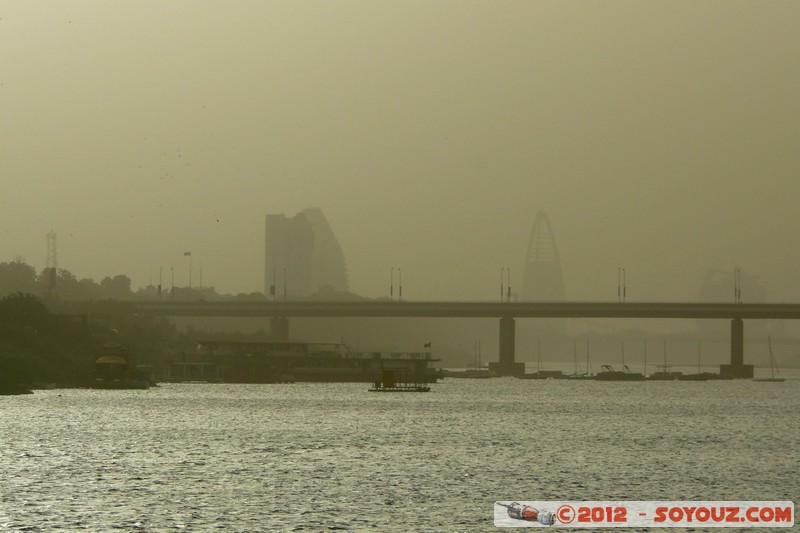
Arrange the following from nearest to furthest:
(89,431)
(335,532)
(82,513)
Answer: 1. (335,532)
2. (82,513)
3. (89,431)

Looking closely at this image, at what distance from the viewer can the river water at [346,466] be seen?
69438 millimetres

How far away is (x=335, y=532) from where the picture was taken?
63.7 meters

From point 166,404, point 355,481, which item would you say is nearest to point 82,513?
point 355,481

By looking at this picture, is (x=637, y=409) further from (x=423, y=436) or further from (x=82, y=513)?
(x=82, y=513)

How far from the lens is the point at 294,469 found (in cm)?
9069

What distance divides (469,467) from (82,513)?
101 feet

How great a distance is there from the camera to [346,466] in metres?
93.0

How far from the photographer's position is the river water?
6944 centimetres

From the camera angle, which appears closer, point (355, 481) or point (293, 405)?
point (355, 481)

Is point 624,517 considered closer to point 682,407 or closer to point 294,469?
point 294,469

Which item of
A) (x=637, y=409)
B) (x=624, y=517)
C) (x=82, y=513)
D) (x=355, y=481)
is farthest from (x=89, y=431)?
(x=637, y=409)

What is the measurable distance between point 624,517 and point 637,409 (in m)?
122

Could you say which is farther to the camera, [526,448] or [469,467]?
[526,448]

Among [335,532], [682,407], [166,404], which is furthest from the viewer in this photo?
[682,407]
